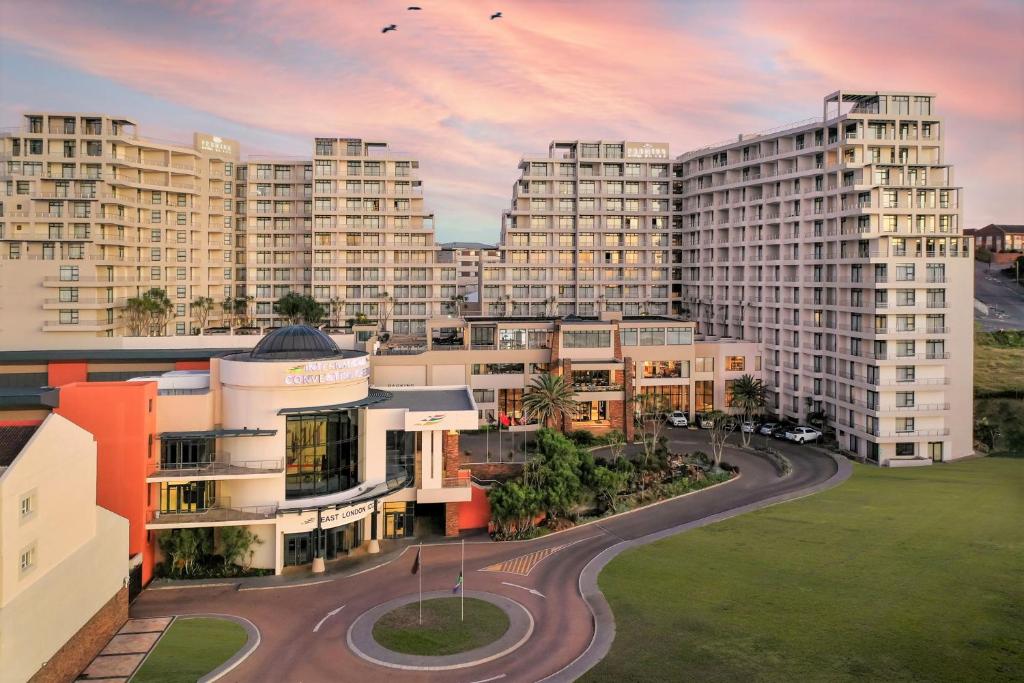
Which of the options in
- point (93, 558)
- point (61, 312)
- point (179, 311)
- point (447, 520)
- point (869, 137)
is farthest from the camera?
point (179, 311)

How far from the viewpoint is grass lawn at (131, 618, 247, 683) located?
111 feet

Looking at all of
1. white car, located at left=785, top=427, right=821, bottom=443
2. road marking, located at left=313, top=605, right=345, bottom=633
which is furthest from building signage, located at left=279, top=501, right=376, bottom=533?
white car, located at left=785, top=427, right=821, bottom=443

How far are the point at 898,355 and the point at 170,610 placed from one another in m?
70.2

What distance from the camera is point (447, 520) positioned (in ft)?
174

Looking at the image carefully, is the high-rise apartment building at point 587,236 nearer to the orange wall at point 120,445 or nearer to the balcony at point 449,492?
the balcony at point 449,492

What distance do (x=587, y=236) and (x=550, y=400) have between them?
5947 centimetres

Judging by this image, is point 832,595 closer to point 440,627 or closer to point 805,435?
point 440,627

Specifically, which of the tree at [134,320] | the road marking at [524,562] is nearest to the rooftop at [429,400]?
the road marking at [524,562]

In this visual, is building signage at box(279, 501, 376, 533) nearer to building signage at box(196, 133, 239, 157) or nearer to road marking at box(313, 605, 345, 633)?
road marking at box(313, 605, 345, 633)

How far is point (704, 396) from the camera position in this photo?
9644 centimetres

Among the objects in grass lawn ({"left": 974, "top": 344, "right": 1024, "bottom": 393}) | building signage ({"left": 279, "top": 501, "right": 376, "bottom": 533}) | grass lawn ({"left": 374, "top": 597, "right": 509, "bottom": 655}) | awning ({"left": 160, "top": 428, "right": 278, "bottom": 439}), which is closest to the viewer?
grass lawn ({"left": 374, "top": 597, "right": 509, "bottom": 655})

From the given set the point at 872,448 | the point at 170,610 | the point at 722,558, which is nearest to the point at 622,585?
the point at 722,558

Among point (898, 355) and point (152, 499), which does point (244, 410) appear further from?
point (898, 355)

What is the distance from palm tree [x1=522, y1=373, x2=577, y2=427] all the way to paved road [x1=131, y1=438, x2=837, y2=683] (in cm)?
1715
